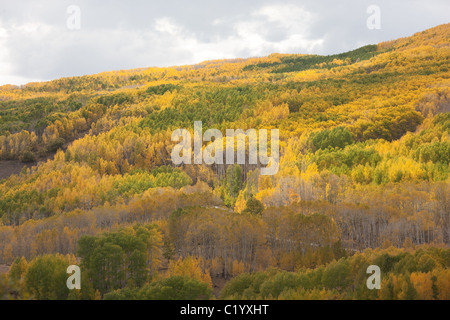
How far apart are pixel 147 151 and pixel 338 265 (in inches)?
4724

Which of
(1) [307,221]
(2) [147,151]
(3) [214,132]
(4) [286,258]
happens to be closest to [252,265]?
(4) [286,258]

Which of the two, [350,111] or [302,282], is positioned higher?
[350,111]

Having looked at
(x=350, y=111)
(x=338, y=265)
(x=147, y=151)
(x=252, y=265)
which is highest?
(x=350, y=111)

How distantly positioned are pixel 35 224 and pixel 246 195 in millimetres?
47567

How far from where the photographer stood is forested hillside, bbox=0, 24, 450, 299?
45375mm

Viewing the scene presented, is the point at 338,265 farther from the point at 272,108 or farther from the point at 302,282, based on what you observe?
the point at 272,108

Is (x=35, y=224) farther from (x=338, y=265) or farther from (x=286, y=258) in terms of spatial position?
(x=338, y=265)

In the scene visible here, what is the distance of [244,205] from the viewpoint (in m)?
96.2

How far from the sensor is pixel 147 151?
157m

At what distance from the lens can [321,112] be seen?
173750 millimetres

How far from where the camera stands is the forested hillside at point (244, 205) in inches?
1786

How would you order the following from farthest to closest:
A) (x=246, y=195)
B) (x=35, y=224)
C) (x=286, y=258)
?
(x=246, y=195)
(x=35, y=224)
(x=286, y=258)
